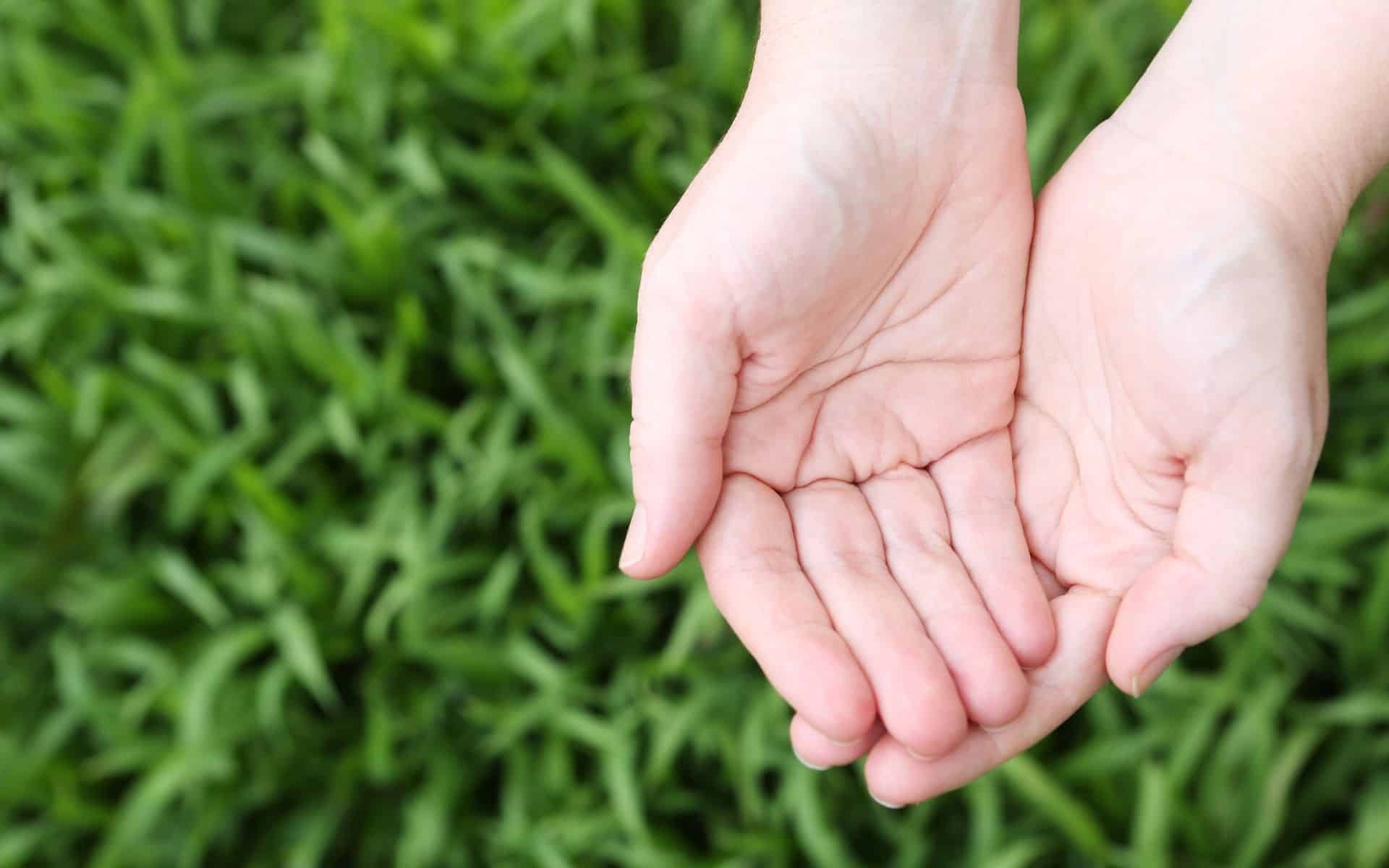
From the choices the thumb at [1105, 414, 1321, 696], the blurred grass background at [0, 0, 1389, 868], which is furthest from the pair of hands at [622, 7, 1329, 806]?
the blurred grass background at [0, 0, 1389, 868]

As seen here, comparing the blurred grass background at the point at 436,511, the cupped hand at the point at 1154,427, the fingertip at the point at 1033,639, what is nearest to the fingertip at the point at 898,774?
the cupped hand at the point at 1154,427

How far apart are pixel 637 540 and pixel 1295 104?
0.73 meters

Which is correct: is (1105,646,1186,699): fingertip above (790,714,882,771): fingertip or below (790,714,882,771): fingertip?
above

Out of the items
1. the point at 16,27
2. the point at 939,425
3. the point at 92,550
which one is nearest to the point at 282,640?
the point at 92,550

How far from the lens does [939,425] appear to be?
108 cm

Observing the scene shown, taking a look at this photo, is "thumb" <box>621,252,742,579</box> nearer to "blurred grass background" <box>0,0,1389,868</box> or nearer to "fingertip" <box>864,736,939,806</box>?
"fingertip" <box>864,736,939,806</box>

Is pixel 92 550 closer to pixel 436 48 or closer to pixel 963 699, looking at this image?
pixel 436 48

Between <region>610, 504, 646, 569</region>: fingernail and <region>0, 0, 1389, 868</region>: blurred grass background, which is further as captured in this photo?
<region>0, 0, 1389, 868</region>: blurred grass background

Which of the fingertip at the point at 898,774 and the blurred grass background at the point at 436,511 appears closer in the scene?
the fingertip at the point at 898,774

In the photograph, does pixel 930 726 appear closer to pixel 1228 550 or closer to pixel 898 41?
pixel 1228 550

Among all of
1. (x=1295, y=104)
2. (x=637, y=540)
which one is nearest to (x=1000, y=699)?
(x=637, y=540)

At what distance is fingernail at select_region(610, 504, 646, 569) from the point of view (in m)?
0.93

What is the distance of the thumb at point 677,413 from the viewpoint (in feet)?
3.01

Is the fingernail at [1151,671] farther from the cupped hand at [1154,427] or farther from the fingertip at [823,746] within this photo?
the fingertip at [823,746]
